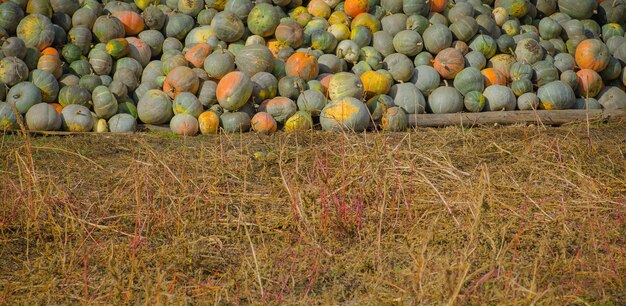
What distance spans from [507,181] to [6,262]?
315 cm

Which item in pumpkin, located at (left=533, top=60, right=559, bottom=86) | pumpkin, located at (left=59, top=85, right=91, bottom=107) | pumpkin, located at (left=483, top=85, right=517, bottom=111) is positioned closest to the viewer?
pumpkin, located at (left=59, top=85, right=91, bottom=107)

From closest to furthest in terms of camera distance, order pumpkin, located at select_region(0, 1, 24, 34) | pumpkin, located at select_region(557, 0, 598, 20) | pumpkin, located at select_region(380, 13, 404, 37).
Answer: pumpkin, located at select_region(0, 1, 24, 34) → pumpkin, located at select_region(380, 13, 404, 37) → pumpkin, located at select_region(557, 0, 598, 20)

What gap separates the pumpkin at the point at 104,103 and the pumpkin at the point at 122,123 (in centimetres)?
7

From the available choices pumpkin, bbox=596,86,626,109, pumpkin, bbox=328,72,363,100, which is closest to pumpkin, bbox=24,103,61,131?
pumpkin, bbox=328,72,363,100

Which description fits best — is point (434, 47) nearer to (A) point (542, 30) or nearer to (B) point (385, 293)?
(A) point (542, 30)

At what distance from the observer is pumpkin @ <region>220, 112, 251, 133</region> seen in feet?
22.8

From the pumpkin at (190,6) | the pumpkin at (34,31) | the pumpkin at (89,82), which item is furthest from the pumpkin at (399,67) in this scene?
the pumpkin at (34,31)

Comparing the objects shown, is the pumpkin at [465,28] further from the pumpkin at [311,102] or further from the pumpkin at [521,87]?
the pumpkin at [311,102]

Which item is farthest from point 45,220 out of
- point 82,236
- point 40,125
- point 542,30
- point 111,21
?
point 542,30

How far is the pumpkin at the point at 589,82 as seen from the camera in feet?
27.0

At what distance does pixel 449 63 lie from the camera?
787 centimetres

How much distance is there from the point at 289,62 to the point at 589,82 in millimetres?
3553

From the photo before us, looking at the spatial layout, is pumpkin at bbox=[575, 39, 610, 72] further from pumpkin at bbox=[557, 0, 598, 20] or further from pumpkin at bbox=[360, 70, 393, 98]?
pumpkin at bbox=[360, 70, 393, 98]

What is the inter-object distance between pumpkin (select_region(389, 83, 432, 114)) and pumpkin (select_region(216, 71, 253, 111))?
1593 millimetres
